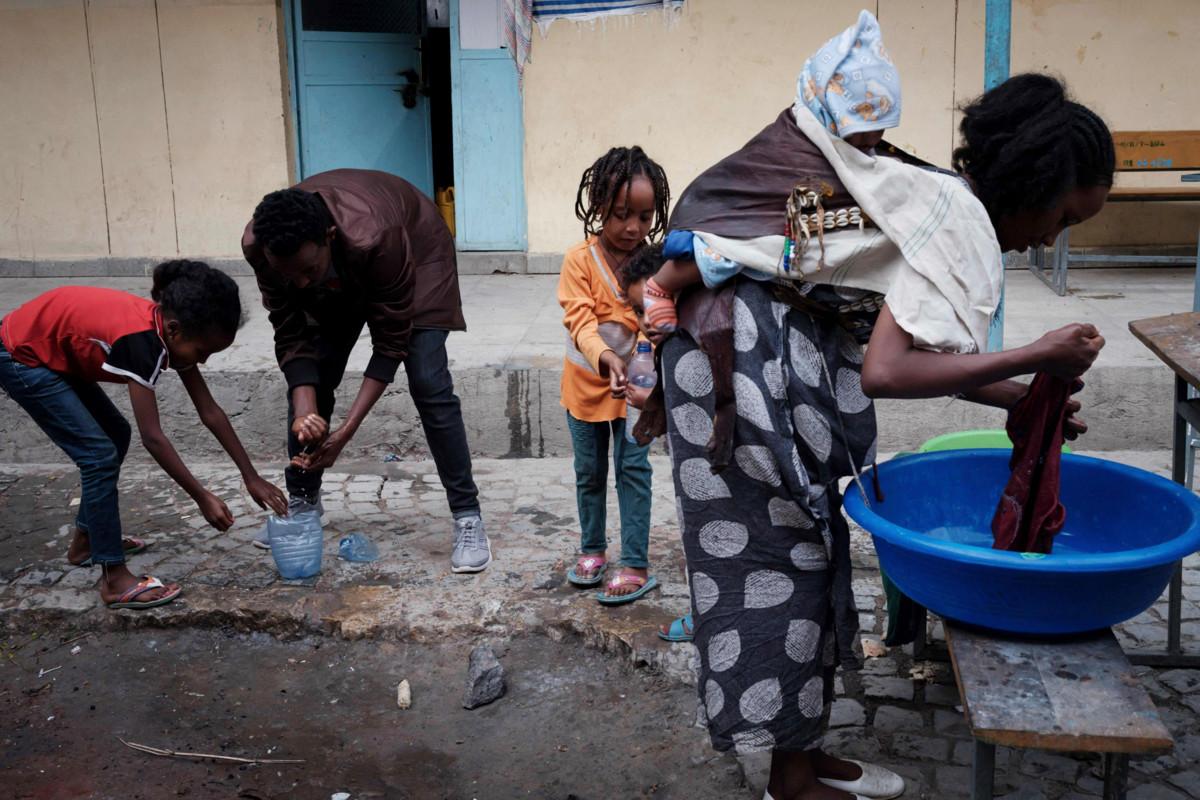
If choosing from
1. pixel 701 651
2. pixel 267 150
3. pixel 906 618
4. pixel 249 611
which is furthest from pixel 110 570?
pixel 267 150

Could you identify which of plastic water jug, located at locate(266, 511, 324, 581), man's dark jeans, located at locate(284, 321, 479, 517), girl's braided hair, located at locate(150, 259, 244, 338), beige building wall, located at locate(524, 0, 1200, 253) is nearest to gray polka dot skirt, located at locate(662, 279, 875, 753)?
man's dark jeans, located at locate(284, 321, 479, 517)

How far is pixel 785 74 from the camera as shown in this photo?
7246 millimetres

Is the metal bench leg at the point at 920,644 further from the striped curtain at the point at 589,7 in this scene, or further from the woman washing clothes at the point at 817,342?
the striped curtain at the point at 589,7

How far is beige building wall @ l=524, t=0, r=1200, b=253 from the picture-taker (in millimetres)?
7082

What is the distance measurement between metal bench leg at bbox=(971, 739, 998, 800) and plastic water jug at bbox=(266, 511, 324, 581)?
2.45m

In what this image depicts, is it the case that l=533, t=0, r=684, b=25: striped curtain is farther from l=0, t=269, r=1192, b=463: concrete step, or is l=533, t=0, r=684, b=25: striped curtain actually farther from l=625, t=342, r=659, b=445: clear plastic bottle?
l=625, t=342, r=659, b=445: clear plastic bottle

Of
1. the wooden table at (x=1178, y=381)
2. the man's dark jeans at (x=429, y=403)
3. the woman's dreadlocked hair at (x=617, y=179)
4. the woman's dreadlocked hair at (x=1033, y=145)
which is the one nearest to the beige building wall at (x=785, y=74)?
the man's dark jeans at (x=429, y=403)

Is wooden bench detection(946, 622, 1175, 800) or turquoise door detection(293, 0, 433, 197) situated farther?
turquoise door detection(293, 0, 433, 197)

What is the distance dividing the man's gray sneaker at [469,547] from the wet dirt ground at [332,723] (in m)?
0.37

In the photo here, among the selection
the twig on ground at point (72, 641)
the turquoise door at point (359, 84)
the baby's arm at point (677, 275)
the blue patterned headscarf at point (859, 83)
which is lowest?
the twig on ground at point (72, 641)

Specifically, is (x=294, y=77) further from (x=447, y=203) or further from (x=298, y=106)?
(x=447, y=203)

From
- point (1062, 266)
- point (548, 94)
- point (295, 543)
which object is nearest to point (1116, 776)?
point (295, 543)

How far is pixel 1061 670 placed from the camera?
6.36 feet

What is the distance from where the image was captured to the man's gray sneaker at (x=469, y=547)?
3.81m
